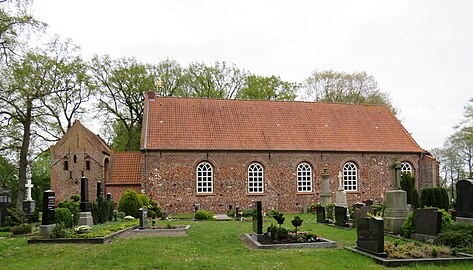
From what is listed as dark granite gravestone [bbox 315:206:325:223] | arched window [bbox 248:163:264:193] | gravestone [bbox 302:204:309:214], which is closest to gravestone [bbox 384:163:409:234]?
dark granite gravestone [bbox 315:206:325:223]

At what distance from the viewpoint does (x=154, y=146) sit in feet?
82.5

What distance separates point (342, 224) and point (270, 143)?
10472mm

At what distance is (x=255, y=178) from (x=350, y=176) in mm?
6377

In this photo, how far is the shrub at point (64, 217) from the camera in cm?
1517

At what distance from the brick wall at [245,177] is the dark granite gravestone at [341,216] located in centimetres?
900

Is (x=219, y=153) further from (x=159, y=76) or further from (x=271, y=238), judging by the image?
(x=159, y=76)

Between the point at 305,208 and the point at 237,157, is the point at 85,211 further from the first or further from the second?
the point at 305,208

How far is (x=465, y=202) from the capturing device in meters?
13.7

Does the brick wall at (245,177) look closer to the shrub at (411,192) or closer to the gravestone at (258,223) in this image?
the shrub at (411,192)

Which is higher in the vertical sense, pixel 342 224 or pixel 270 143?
pixel 270 143

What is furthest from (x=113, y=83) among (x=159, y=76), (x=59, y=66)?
(x=59, y=66)

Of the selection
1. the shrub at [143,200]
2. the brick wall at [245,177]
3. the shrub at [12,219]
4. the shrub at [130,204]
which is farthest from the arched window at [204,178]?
the shrub at [12,219]

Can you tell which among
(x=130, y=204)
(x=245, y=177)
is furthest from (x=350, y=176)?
(x=130, y=204)

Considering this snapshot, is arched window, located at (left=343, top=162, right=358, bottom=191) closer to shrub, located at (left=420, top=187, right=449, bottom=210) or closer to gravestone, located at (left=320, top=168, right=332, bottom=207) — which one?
gravestone, located at (left=320, top=168, right=332, bottom=207)
